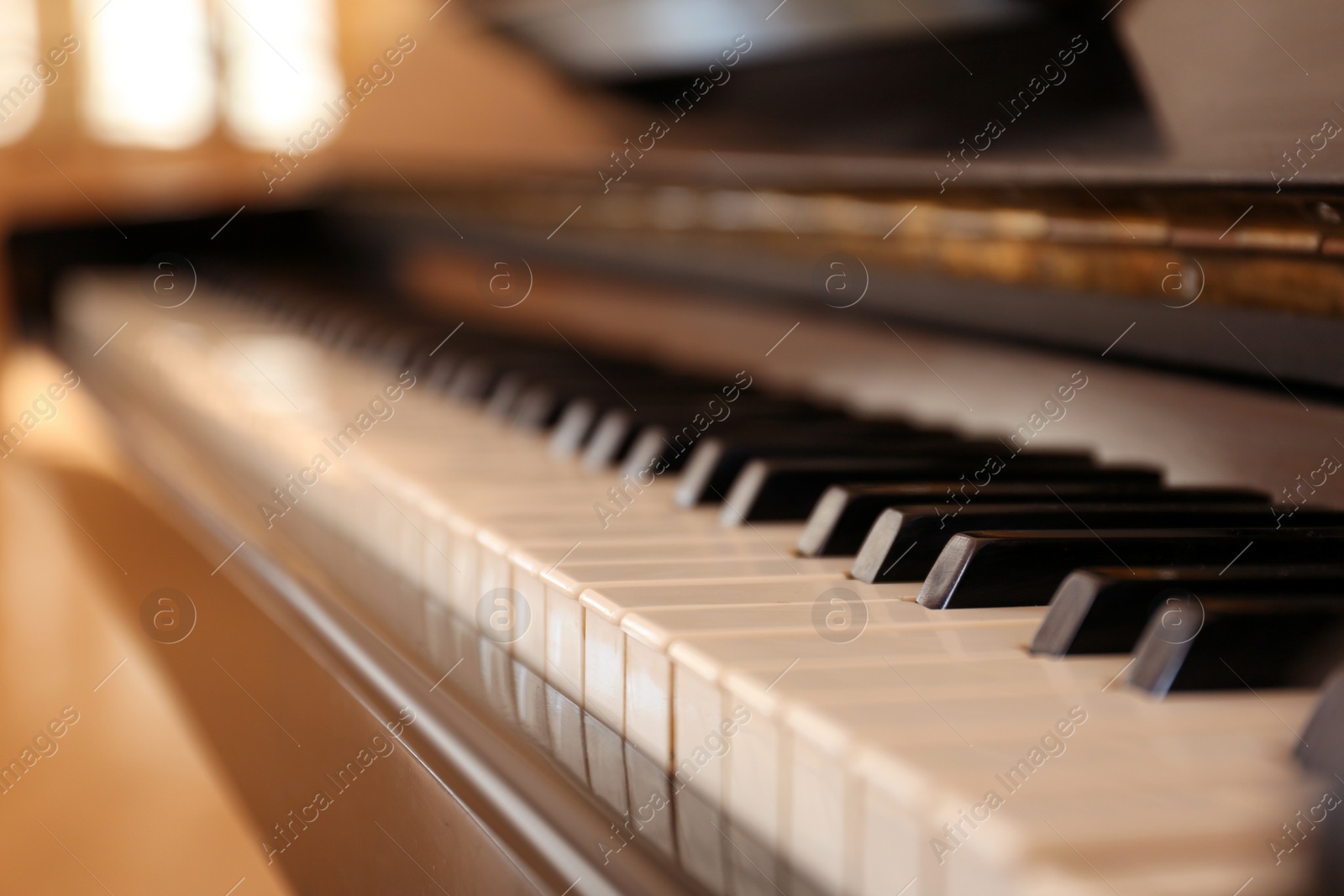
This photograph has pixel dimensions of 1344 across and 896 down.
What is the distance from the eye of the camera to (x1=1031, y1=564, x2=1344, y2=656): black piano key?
676mm

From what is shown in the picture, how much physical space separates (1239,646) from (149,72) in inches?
349

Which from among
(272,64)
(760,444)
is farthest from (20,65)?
(760,444)

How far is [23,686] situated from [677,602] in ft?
4.97

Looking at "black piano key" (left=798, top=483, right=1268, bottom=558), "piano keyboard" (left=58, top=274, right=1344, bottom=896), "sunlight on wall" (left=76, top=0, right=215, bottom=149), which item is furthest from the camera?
"sunlight on wall" (left=76, top=0, right=215, bottom=149)

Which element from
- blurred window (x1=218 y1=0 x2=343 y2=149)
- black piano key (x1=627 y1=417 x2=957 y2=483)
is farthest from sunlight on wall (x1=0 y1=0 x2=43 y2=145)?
black piano key (x1=627 y1=417 x2=957 y2=483)

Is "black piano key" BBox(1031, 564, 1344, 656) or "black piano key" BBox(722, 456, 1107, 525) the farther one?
"black piano key" BBox(722, 456, 1107, 525)

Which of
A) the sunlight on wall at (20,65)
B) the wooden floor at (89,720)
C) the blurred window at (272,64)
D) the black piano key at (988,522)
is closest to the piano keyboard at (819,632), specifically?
the black piano key at (988,522)

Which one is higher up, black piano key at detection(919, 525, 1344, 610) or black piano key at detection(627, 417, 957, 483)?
black piano key at detection(627, 417, 957, 483)

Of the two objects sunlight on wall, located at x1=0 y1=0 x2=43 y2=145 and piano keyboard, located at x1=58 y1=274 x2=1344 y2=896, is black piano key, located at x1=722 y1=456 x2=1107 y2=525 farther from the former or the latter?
sunlight on wall, located at x1=0 y1=0 x2=43 y2=145

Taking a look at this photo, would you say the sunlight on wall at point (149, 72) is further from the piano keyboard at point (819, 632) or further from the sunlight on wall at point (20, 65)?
the piano keyboard at point (819, 632)

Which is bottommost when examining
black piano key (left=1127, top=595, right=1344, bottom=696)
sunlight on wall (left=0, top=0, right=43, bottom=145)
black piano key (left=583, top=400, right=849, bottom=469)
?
black piano key (left=1127, top=595, right=1344, bottom=696)

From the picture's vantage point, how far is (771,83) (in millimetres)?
2039

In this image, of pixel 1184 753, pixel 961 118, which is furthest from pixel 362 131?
pixel 1184 753

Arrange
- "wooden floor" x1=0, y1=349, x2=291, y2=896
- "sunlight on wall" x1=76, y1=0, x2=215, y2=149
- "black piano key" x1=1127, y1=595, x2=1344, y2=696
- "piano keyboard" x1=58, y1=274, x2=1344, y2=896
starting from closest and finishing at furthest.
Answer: "piano keyboard" x1=58, y1=274, x2=1344, y2=896 < "black piano key" x1=1127, y1=595, x2=1344, y2=696 < "wooden floor" x1=0, y1=349, x2=291, y2=896 < "sunlight on wall" x1=76, y1=0, x2=215, y2=149
